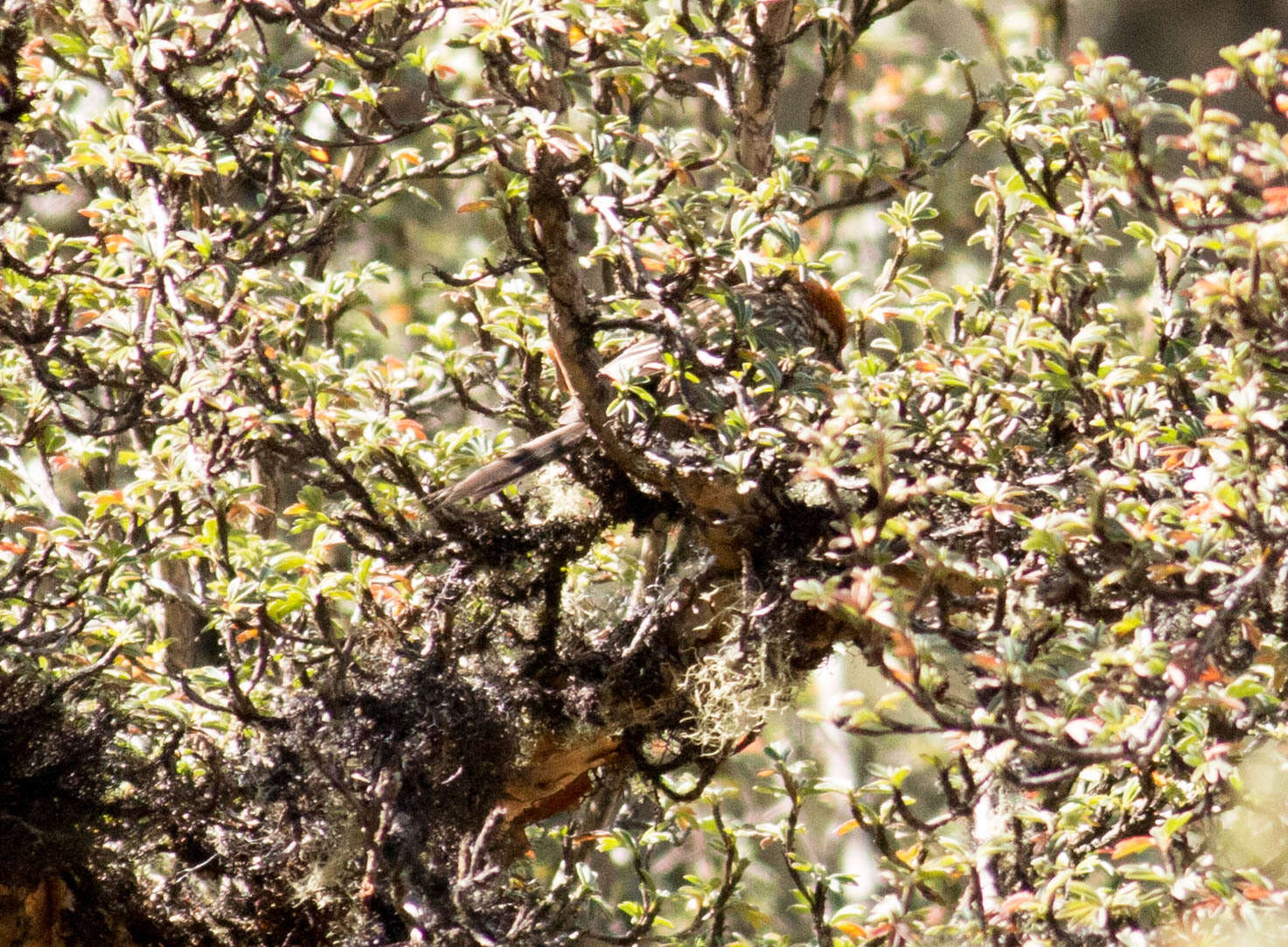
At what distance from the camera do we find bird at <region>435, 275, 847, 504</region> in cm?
265

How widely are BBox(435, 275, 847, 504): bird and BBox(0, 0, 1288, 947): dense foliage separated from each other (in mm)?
63

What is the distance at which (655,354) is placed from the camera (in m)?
3.25

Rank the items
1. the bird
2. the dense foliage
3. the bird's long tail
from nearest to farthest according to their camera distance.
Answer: the dense foliage < the bird < the bird's long tail

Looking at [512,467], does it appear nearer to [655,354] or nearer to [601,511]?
[601,511]

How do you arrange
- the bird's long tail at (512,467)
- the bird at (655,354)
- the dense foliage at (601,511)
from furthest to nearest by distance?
the bird's long tail at (512,467) → the bird at (655,354) → the dense foliage at (601,511)

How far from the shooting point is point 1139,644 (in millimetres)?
1914

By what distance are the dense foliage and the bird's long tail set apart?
0.21 feet

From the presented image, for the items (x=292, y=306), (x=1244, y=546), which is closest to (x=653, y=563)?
(x=292, y=306)

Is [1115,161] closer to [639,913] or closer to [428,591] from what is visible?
[428,591]

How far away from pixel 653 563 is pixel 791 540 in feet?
2.41

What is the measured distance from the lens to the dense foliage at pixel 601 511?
216cm

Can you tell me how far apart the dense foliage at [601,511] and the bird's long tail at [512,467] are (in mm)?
65

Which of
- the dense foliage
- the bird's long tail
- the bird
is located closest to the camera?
the dense foliage

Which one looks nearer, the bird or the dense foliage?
the dense foliage
